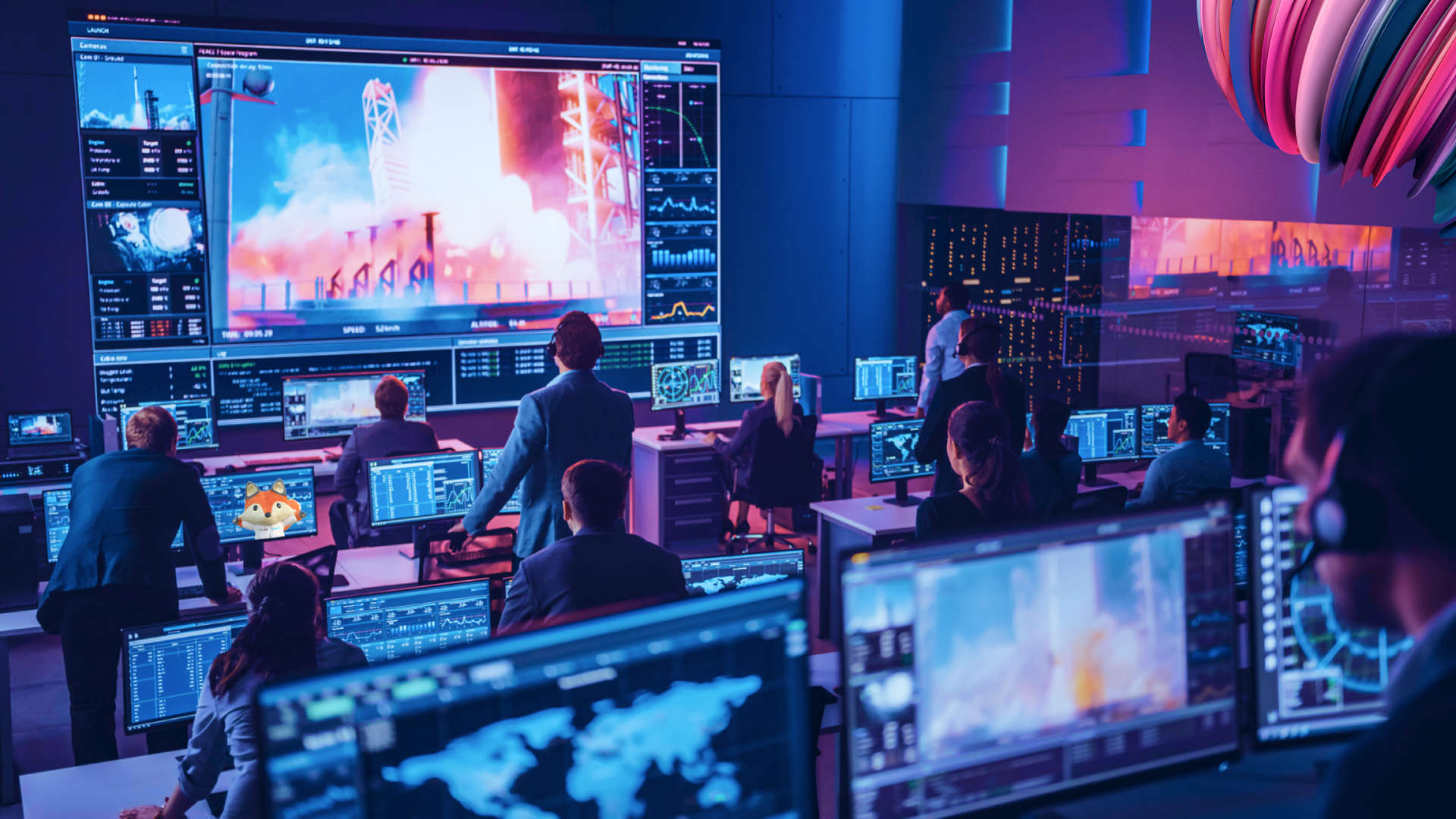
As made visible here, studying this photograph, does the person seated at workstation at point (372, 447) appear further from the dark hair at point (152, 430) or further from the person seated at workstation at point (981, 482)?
the person seated at workstation at point (981, 482)

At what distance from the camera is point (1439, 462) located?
109 centimetres

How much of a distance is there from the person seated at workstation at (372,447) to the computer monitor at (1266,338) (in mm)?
4331

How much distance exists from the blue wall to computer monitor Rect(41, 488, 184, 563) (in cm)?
296

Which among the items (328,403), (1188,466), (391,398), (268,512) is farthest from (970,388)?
(328,403)

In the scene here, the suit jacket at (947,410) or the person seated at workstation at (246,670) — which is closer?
the person seated at workstation at (246,670)

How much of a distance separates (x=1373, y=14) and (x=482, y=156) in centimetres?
684

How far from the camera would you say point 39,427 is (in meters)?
5.75

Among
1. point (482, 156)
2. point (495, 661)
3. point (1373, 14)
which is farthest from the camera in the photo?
point (482, 156)

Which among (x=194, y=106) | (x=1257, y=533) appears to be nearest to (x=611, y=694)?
(x=1257, y=533)

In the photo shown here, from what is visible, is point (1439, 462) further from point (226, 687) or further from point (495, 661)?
point (226, 687)

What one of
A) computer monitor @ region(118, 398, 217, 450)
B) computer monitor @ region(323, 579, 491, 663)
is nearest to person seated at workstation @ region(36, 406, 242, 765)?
computer monitor @ region(323, 579, 491, 663)

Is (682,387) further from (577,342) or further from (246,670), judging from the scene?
(246,670)

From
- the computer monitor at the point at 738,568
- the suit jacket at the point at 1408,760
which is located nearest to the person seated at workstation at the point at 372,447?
the computer monitor at the point at 738,568

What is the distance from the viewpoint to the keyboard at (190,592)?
4.29 metres
